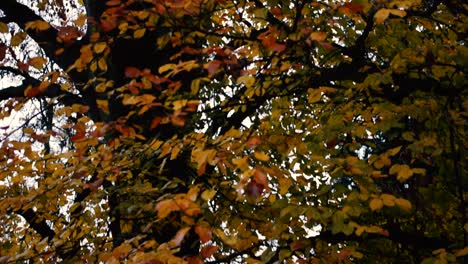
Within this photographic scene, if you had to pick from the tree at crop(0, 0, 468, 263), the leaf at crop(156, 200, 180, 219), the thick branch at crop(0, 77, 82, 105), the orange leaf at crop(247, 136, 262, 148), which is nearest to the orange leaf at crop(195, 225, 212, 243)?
the tree at crop(0, 0, 468, 263)

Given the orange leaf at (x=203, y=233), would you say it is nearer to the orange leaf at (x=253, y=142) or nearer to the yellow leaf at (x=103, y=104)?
the orange leaf at (x=253, y=142)

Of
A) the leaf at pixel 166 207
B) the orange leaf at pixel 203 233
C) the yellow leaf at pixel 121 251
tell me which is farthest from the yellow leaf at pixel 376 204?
the yellow leaf at pixel 121 251

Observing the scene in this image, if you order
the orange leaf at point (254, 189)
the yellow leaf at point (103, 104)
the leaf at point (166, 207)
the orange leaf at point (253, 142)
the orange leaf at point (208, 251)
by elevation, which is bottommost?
the orange leaf at point (208, 251)

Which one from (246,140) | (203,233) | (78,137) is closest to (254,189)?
(203,233)

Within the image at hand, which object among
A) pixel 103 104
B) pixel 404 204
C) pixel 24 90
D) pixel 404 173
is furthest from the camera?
pixel 24 90

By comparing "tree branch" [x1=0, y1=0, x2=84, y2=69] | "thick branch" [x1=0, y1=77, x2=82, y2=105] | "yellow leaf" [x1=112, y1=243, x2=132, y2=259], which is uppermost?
"tree branch" [x1=0, y1=0, x2=84, y2=69]

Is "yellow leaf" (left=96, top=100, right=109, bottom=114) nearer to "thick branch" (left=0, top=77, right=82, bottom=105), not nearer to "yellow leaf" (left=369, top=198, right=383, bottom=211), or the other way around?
"thick branch" (left=0, top=77, right=82, bottom=105)

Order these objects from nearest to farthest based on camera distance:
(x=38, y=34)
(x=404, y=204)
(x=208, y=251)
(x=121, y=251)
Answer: (x=208, y=251)
(x=404, y=204)
(x=121, y=251)
(x=38, y=34)

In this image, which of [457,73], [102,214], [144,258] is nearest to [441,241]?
[457,73]

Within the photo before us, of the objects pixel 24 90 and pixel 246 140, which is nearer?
pixel 246 140

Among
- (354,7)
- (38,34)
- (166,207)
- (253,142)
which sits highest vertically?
(38,34)

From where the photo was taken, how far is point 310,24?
3.86m

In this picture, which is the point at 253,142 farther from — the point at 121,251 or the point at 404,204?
the point at 121,251

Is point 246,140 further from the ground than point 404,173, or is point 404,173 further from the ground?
point 404,173
